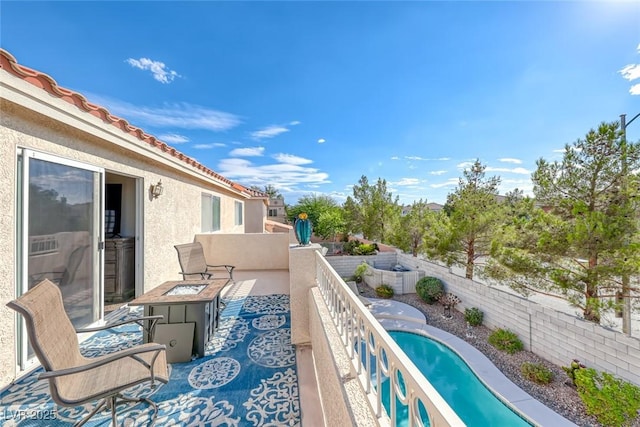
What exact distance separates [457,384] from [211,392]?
21.7 ft

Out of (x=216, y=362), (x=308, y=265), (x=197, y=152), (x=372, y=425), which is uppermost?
(x=197, y=152)

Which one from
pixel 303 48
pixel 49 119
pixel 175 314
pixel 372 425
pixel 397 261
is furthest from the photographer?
pixel 397 261

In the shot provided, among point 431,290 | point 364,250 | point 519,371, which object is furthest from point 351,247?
point 519,371

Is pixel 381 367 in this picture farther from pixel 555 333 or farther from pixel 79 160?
pixel 555 333

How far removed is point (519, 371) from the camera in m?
6.93

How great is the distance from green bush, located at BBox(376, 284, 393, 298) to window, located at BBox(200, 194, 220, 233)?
337 inches

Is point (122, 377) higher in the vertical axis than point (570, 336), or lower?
higher

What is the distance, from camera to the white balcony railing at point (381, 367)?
0.98 m

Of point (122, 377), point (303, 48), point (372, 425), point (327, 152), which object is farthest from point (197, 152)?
point (372, 425)

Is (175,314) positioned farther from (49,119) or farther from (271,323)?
(49,119)

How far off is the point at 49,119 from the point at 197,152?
18.5 m

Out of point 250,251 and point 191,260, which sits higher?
point 191,260

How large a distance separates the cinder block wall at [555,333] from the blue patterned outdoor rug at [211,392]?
7804 millimetres

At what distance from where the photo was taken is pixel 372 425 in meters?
1.50
